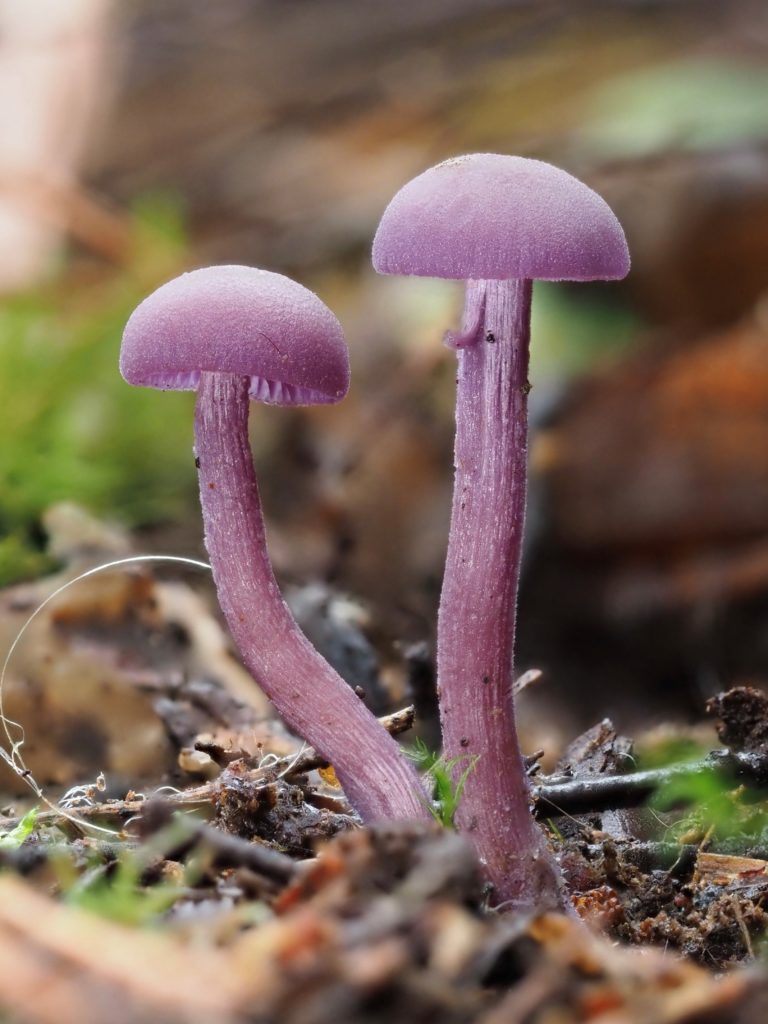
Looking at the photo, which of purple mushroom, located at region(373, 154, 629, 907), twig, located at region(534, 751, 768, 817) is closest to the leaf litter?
twig, located at region(534, 751, 768, 817)

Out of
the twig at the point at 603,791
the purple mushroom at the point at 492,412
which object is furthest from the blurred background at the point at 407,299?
the purple mushroom at the point at 492,412

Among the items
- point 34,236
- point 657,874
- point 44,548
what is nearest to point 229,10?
point 34,236

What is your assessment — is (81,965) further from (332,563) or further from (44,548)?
(332,563)

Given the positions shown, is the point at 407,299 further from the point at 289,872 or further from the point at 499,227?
the point at 289,872

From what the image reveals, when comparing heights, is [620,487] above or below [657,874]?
above

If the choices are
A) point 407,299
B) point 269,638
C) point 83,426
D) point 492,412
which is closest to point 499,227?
point 492,412

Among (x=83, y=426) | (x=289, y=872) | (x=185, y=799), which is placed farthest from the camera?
(x=83, y=426)

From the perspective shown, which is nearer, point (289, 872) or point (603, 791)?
point (289, 872)

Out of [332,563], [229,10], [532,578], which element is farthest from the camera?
[229,10]
